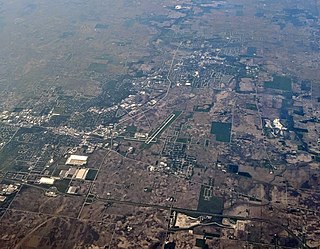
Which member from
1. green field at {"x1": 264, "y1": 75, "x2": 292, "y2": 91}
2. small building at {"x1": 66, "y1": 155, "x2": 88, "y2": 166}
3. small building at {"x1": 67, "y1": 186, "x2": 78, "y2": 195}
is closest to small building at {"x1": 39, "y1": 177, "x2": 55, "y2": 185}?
small building at {"x1": 67, "y1": 186, "x2": 78, "y2": 195}

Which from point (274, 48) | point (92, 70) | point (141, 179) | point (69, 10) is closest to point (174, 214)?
point (141, 179)

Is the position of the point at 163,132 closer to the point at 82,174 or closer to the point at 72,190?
the point at 82,174

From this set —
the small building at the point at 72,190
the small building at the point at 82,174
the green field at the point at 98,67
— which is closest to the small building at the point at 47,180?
the small building at the point at 72,190

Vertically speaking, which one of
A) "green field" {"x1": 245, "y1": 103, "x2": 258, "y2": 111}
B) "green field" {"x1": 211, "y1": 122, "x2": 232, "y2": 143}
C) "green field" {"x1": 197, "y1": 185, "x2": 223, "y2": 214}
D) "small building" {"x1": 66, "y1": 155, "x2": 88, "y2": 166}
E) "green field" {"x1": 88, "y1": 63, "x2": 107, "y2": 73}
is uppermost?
"green field" {"x1": 88, "y1": 63, "x2": 107, "y2": 73}

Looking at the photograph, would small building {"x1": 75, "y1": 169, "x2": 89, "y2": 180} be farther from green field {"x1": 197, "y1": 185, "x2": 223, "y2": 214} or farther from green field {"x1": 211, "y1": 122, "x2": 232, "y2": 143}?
green field {"x1": 211, "y1": 122, "x2": 232, "y2": 143}

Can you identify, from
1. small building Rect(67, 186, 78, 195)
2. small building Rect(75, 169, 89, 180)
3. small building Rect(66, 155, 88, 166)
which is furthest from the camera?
small building Rect(66, 155, 88, 166)

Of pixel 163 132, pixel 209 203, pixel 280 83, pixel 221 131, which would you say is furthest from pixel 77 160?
pixel 280 83

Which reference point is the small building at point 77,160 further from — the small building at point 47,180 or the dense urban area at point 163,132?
the small building at point 47,180
